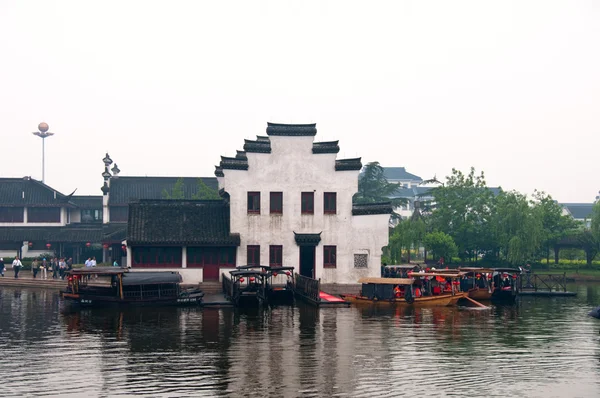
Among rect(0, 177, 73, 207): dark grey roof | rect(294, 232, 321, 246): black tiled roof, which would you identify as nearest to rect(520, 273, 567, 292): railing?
rect(294, 232, 321, 246): black tiled roof

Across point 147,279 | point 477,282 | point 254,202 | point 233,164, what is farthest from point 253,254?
point 477,282

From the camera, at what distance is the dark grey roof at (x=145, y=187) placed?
84062mm

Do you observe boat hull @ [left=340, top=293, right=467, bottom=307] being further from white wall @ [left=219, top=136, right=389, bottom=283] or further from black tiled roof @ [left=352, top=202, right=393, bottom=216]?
black tiled roof @ [left=352, top=202, right=393, bottom=216]

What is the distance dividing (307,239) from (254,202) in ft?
15.5

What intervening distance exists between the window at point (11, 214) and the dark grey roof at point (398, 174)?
11871 centimetres

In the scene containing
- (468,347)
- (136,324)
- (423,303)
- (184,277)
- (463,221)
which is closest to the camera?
(468,347)

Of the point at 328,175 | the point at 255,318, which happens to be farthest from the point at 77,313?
the point at 328,175

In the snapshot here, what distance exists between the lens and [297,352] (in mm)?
29922

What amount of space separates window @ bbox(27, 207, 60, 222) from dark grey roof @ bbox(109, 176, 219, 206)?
5.98 m

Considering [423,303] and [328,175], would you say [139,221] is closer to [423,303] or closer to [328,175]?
[328,175]

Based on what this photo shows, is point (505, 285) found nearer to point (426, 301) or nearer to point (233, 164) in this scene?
point (426, 301)

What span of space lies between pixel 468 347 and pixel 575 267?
51506 mm

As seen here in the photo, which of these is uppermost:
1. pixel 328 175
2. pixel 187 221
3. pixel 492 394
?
pixel 328 175

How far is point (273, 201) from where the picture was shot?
2120 inches
